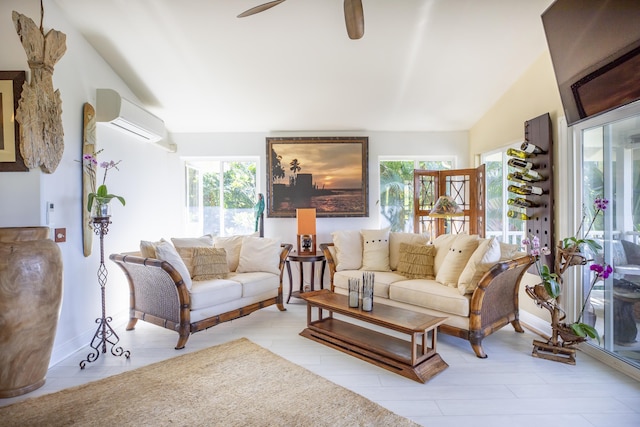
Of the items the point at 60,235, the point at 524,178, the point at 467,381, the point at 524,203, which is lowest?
the point at 467,381

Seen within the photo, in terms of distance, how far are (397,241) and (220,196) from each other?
2684mm

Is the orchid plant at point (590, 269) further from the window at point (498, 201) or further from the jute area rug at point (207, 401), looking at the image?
the jute area rug at point (207, 401)

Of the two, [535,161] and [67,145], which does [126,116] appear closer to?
[67,145]

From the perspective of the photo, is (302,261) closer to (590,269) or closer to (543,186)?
(543,186)

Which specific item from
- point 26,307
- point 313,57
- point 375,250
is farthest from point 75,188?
point 375,250

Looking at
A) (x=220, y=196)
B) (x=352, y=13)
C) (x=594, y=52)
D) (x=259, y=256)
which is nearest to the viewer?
(x=352, y=13)

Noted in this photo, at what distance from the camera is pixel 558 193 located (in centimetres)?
309

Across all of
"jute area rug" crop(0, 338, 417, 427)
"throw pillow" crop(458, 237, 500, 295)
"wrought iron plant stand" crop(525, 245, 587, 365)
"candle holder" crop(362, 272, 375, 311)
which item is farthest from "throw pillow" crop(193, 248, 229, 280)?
"wrought iron plant stand" crop(525, 245, 587, 365)

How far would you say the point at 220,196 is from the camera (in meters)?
4.91

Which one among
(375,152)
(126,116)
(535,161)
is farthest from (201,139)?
(535,161)

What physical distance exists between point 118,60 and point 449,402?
419cm

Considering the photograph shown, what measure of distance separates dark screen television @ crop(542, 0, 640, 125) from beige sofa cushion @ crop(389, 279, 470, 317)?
5.86 ft

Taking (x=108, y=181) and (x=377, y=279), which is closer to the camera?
(x=108, y=181)

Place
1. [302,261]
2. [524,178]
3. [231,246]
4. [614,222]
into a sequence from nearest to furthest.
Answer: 1. [614,222]
2. [524,178]
3. [231,246]
4. [302,261]
